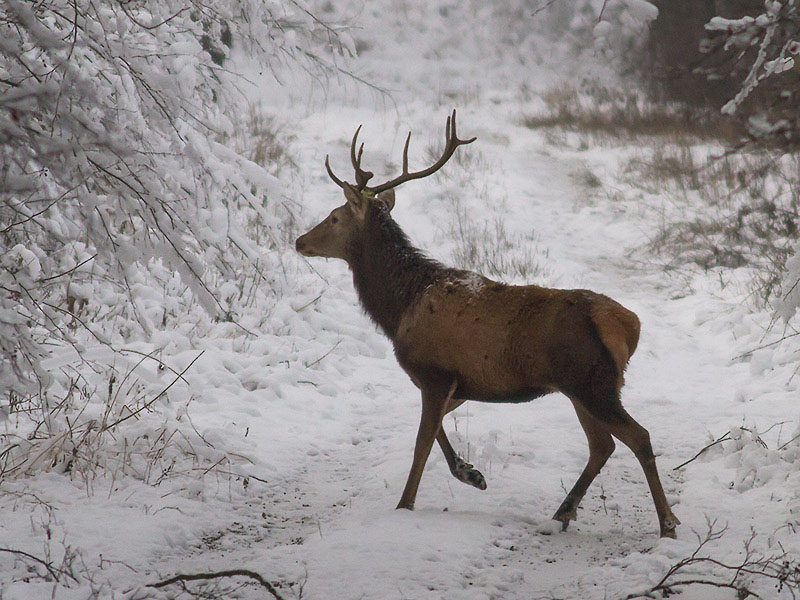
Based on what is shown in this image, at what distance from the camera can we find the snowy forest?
11.3ft

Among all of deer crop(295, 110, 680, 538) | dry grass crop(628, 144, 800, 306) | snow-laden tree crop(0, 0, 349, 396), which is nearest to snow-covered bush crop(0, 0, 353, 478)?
snow-laden tree crop(0, 0, 349, 396)

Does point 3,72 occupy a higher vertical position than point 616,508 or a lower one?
higher

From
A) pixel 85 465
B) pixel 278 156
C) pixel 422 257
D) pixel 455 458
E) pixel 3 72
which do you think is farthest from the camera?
pixel 278 156

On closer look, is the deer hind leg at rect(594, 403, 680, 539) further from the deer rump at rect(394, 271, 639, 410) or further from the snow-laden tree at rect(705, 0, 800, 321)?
the snow-laden tree at rect(705, 0, 800, 321)

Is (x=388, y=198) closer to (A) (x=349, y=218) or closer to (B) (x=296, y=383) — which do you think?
(A) (x=349, y=218)

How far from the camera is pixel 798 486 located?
4.57m

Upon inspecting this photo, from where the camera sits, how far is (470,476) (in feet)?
16.2

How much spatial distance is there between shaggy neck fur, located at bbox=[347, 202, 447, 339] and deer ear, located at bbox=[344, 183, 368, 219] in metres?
0.05

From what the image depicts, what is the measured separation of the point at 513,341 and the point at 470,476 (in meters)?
0.96

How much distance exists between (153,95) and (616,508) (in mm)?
3517

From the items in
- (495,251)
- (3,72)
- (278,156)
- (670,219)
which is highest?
(278,156)

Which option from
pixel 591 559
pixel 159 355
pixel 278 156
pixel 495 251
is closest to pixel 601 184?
pixel 495 251

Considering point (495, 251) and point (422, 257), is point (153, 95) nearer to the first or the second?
point (422, 257)

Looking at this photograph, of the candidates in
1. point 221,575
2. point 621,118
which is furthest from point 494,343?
point 621,118
